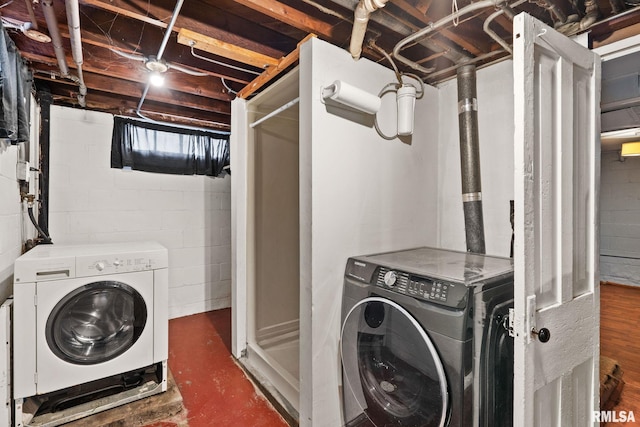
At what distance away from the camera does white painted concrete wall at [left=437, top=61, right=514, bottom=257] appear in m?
1.98

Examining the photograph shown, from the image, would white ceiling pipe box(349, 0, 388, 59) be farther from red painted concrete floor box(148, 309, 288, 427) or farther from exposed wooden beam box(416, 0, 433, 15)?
red painted concrete floor box(148, 309, 288, 427)

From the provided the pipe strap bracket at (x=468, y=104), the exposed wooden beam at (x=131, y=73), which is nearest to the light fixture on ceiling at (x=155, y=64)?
the exposed wooden beam at (x=131, y=73)

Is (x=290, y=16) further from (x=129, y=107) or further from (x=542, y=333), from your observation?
(x=129, y=107)

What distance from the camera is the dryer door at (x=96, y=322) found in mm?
1836

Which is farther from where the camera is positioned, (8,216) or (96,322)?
(96,322)

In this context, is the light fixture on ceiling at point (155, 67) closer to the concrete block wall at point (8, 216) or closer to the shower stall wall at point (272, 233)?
the shower stall wall at point (272, 233)

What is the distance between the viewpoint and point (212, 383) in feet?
7.33

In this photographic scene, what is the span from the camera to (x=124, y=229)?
3.16 metres

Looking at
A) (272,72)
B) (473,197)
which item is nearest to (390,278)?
(473,197)

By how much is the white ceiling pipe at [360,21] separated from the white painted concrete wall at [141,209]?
257 cm

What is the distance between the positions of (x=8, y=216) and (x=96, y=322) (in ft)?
2.90

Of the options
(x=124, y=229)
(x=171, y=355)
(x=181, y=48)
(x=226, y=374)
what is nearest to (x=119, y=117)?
(x=124, y=229)

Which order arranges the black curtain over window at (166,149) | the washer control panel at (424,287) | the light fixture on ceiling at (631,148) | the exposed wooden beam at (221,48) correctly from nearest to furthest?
1. the washer control panel at (424,287)
2. the exposed wooden beam at (221,48)
3. the black curtain over window at (166,149)
4. the light fixture on ceiling at (631,148)

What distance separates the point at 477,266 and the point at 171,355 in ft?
8.53
